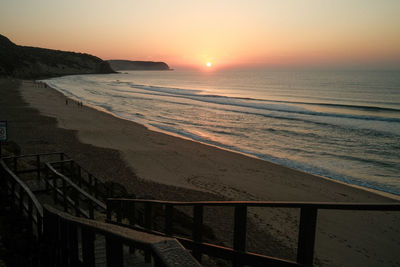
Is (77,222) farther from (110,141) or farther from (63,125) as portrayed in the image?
(63,125)

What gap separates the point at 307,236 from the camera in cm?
228

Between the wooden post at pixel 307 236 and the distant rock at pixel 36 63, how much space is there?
115m

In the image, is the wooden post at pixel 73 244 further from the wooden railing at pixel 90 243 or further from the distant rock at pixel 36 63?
the distant rock at pixel 36 63

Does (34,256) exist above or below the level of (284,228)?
above

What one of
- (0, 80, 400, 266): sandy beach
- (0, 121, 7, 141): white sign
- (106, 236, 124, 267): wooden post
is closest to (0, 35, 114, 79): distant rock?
(0, 80, 400, 266): sandy beach

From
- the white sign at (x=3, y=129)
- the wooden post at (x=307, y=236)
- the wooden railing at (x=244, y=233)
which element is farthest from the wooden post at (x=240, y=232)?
the white sign at (x=3, y=129)

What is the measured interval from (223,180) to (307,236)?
494 inches

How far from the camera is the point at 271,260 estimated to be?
244 cm

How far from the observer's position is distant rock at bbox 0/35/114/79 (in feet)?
367

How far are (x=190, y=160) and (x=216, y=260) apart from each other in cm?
1107

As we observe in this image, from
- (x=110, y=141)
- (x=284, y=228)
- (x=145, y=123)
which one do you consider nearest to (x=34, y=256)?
(x=284, y=228)

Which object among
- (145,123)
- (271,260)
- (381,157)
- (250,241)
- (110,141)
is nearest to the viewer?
(271,260)

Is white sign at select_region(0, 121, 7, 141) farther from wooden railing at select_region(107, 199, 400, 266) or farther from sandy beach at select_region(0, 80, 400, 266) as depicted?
sandy beach at select_region(0, 80, 400, 266)

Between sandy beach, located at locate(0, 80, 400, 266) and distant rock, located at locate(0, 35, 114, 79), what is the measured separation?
94371 mm
